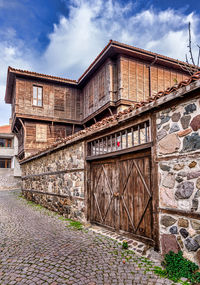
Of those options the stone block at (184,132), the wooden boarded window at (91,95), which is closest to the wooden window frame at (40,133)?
the wooden boarded window at (91,95)

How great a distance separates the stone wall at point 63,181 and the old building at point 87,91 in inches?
195

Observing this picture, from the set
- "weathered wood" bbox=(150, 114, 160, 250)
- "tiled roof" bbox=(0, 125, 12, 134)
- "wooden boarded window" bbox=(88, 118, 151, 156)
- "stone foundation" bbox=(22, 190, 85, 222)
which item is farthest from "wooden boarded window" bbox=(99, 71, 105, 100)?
"tiled roof" bbox=(0, 125, 12, 134)

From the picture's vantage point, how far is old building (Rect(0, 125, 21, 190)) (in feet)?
81.3

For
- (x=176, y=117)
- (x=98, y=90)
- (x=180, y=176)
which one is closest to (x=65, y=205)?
(x=180, y=176)

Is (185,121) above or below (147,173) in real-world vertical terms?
above

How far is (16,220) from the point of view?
7.41m

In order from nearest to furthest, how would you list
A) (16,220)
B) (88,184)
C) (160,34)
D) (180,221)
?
(180,221) → (88,184) → (16,220) → (160,34)

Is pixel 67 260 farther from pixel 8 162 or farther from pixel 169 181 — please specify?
pixel 8 162

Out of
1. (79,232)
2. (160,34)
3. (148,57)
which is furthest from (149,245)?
(148,57)

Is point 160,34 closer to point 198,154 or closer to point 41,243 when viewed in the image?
point 198,154

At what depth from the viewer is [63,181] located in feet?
26.6

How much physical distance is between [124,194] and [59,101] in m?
12.7

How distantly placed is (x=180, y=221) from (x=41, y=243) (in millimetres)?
3105

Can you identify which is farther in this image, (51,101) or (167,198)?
(51,101)
